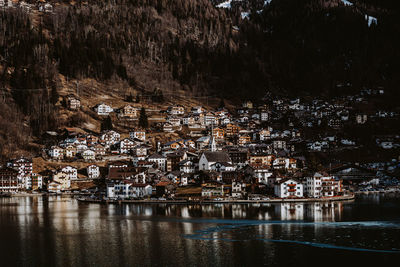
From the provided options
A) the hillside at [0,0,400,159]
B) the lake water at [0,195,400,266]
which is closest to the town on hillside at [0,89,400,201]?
the hillside at [0,0,400,159]

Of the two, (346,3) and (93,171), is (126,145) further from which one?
(346,3)

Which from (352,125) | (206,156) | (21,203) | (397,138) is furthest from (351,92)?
(21,203)

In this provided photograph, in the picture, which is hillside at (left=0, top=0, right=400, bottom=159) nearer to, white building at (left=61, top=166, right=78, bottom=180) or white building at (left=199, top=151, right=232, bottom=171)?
white building at (left=61, top=166, right=78, bottom=180)

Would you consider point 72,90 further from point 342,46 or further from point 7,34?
point 342,46

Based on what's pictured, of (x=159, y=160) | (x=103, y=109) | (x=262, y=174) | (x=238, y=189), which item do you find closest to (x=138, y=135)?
(x=159, y=160)

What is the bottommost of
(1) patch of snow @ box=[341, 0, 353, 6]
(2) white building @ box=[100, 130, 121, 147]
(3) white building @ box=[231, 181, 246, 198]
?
(3) white building @ box=[231, 181, 246, 198]
